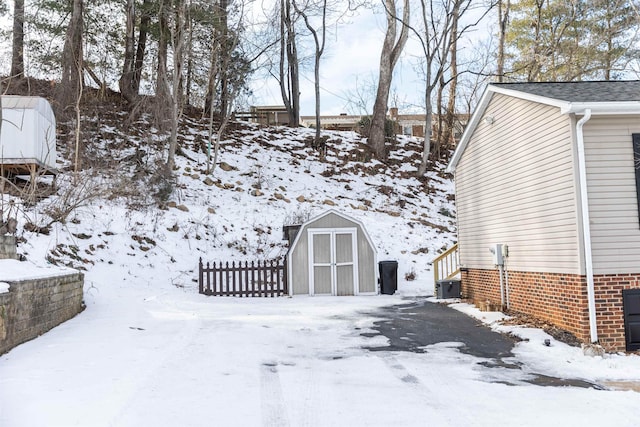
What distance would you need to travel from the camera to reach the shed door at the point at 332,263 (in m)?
14.5

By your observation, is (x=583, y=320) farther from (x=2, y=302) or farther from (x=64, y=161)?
(x=64, y=161)

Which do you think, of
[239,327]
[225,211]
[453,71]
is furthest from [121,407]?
[453,71]

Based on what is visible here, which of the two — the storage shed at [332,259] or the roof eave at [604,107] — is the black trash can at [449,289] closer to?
the storage shed at [332,259]

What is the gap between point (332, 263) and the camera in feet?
47.9

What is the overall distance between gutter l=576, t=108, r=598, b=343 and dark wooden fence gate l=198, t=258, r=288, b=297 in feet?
28.4

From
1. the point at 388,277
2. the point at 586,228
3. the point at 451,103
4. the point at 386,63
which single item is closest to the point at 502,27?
the point at 451,103

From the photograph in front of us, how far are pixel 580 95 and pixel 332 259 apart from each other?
807 centimetres

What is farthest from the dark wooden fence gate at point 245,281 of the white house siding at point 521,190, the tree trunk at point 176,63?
the tree trunk at point 176,63

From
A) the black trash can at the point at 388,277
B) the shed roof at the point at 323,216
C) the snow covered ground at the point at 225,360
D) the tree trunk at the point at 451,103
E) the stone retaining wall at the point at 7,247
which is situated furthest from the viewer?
the tree trunk at the point at 451,103

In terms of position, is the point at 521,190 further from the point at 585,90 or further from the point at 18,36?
the point at 18,36

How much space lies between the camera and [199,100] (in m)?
27.0

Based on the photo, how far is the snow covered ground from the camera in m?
4.61

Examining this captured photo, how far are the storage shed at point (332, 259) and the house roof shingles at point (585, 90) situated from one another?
6.02 meters

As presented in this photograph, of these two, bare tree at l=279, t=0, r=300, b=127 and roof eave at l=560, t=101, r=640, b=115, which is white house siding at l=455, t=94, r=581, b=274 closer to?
roof eave at l=560, t=101, r=640, b=115
